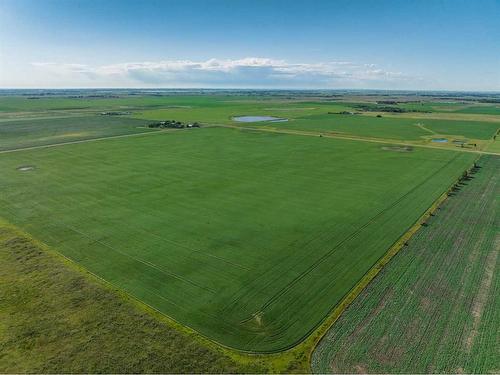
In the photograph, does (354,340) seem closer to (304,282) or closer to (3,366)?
(304,282)

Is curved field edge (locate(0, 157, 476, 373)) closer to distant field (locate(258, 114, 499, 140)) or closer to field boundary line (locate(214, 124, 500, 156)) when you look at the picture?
field boundary line (locate(214, 124, 500, 156))

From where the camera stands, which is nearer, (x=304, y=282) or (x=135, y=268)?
(x=304, y=282)

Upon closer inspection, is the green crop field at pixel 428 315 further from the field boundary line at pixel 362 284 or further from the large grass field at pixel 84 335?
the large grass field at pixel 84 335

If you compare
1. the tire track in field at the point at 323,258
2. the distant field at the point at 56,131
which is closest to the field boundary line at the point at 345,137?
the distant field at the point at 56,131

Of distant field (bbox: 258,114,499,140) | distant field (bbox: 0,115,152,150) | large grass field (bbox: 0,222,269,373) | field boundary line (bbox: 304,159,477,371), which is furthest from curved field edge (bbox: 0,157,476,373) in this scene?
distant field (bbox: 258,114,499,140)

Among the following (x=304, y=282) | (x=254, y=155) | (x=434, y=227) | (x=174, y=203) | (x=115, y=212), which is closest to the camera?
(x=304, y=282)

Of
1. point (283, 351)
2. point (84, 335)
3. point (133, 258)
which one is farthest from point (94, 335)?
point (283, 351)

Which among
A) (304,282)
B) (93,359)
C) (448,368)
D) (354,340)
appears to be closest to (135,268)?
(93,359)
